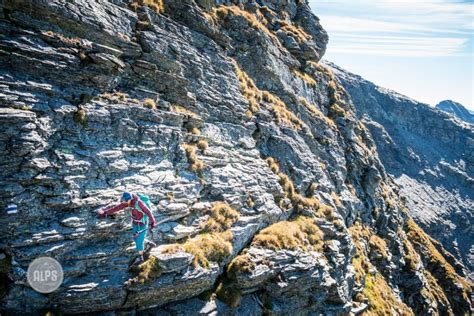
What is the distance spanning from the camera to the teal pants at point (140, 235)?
13641mm

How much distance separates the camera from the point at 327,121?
39.1 meters

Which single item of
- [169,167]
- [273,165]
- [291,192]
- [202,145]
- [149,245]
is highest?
[202,145]

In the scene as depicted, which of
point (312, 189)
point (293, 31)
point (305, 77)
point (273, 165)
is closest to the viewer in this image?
point (273, 165)

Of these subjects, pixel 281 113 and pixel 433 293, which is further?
pixel 433 293

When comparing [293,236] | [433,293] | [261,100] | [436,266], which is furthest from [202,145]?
[436,266]

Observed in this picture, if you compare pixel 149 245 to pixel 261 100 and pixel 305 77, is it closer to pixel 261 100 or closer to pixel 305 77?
pixel 261 100

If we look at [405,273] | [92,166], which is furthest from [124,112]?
[405,273]

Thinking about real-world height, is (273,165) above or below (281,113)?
below

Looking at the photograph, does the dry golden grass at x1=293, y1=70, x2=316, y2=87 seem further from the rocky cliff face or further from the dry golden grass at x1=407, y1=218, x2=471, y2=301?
the dry golden grass at x1=407, y1=218, x2=471, y2=301

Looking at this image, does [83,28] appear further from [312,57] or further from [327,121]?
[312,57]

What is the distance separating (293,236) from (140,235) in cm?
1163

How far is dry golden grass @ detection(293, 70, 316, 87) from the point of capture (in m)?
39.2

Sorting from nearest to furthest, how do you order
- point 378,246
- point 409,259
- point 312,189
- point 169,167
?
point 169,167, point 312,189, point 378,246, point 409,259

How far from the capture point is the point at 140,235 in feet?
44.9
